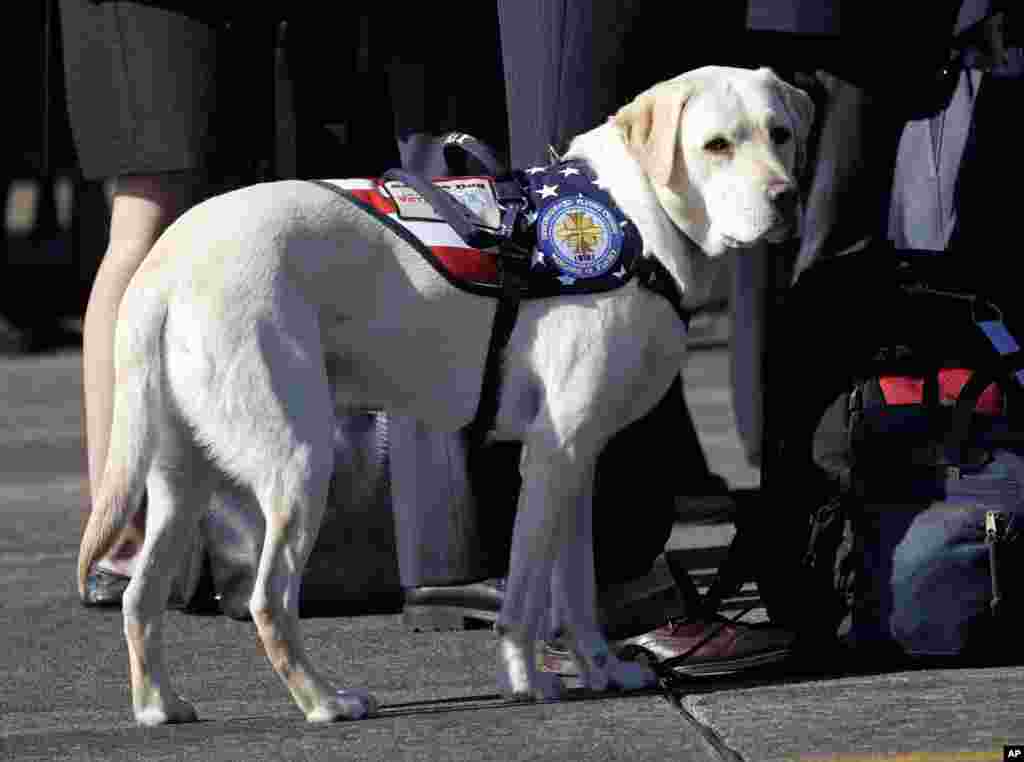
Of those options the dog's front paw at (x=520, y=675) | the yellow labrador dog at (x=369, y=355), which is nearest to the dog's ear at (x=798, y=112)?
the yellow labrador dog at (x=369, y=355)

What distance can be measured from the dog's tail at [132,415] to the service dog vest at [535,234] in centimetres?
45

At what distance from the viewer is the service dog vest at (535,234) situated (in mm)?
4273

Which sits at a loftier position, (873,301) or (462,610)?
(873,301)

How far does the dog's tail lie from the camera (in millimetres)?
4113

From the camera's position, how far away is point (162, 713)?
4277 mm

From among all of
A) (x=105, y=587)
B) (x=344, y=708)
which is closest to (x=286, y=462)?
(x=344, y=708)

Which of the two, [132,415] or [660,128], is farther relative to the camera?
[660,128]

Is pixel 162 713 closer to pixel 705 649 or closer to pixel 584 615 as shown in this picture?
pixel 584 615

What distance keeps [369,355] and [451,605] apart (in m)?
1.04

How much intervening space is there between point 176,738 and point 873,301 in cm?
171

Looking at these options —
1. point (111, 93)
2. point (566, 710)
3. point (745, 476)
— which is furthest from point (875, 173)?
point (566, 710)

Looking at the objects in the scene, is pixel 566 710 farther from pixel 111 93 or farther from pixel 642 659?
pixel 111 93

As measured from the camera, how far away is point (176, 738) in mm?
4156

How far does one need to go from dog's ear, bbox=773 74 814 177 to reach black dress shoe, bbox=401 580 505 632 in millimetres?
1220
